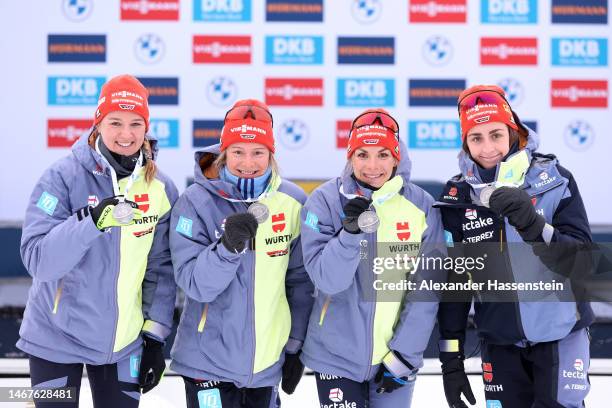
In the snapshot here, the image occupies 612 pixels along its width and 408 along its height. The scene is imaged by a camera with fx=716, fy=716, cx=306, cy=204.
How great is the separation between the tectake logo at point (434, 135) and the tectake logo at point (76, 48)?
2.64 meters

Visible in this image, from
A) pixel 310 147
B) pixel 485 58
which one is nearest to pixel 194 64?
pixel 310 147

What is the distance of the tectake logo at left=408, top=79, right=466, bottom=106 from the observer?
596 cm

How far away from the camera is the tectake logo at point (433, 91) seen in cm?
596

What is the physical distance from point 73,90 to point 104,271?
156 inches

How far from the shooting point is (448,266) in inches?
95.8

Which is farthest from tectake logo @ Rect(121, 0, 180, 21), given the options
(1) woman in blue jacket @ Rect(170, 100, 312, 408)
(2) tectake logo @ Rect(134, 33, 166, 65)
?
(1) woman in blue jacket @ Rect(170, 100, 312, 408)

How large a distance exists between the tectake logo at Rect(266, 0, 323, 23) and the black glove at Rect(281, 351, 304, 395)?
4.00 m

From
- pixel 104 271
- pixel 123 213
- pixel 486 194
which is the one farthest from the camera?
pixel 104 271

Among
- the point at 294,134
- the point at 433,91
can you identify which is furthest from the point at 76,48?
the point at 433,91

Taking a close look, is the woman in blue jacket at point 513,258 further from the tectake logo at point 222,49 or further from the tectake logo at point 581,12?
the tectake logo at point 581,12

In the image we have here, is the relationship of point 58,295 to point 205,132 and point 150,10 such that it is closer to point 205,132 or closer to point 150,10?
point 205,132

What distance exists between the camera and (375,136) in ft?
7.80

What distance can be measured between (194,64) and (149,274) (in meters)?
3.78

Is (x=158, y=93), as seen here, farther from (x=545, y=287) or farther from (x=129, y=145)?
(x=545, y=287)
